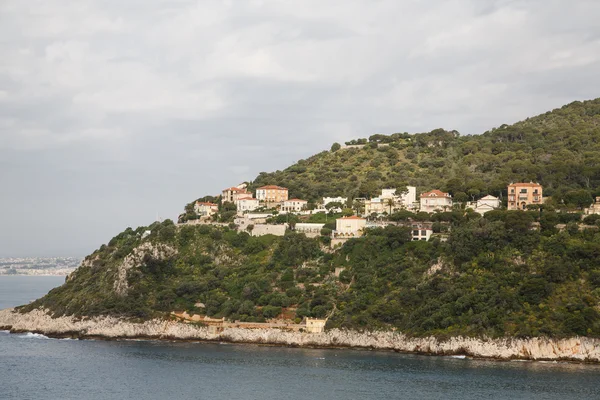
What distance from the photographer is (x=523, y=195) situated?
76.5 m

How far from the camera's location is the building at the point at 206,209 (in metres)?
89.4

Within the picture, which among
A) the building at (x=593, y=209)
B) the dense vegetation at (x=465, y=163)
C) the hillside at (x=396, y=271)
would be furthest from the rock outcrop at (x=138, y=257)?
the building at (x=593, y=209)

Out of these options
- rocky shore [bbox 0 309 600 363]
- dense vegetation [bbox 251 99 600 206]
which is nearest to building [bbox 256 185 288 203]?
dense vegetation [bbox 251 99 600 206]

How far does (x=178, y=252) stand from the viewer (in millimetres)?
76625

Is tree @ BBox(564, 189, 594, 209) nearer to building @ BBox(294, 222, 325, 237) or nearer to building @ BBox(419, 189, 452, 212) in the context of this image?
building @ BBox(419, 189, 452, 212)

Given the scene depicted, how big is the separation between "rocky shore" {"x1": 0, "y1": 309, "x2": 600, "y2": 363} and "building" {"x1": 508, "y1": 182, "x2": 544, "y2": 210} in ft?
76.5

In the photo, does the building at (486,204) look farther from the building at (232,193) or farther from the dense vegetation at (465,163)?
the building at (232,193)

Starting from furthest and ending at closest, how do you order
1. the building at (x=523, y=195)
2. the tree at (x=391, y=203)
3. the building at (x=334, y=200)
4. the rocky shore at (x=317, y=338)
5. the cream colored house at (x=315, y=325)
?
the building at (x=334, y=200), the tree at (x=391, y=203), the building at (x=523, y=195), the cream colored house at (x=315, y=325), the rocky shore at (x=317, y=338)

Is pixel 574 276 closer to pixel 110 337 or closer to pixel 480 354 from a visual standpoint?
pixel 480 354

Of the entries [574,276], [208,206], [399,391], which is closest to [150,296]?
[208,206]

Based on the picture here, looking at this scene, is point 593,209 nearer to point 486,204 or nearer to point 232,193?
point 486,204

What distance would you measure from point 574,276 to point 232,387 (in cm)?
2661

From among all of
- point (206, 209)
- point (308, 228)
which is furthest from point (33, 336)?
point (308, 228)

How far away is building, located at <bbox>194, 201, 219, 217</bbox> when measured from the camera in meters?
89.4
